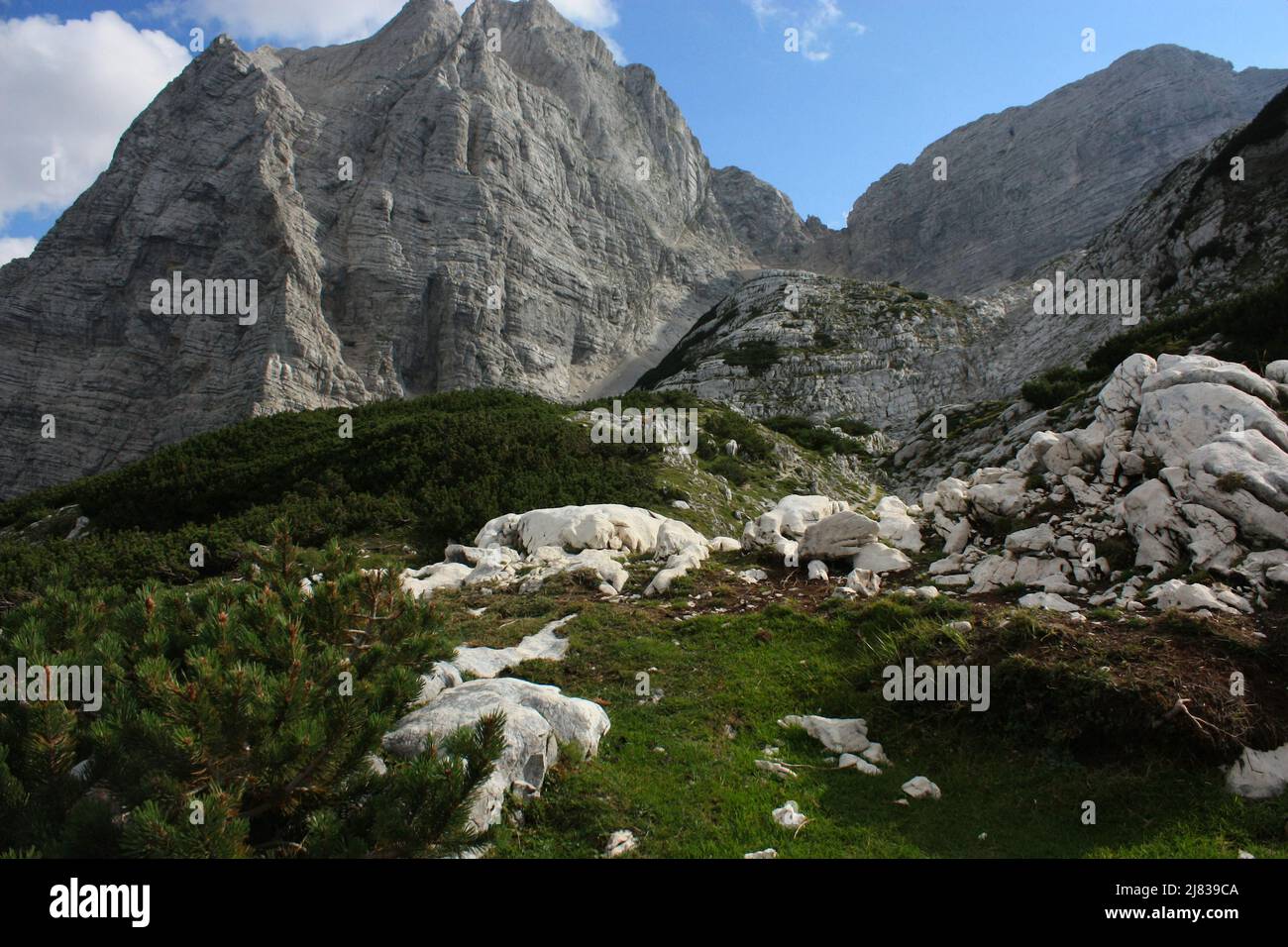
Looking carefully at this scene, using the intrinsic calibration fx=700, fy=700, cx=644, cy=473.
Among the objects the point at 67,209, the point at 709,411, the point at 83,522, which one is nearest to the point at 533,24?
the point at 67,209

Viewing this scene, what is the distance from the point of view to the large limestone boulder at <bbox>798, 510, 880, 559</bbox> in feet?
46.3

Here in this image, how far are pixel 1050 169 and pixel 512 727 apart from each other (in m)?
159

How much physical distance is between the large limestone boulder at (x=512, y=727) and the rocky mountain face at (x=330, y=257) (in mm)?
80749

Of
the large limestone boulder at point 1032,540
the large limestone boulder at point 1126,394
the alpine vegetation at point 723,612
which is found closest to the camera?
the alpine vegetation at point 723,612

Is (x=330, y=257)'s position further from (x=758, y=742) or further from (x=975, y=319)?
(x=758, y=742)

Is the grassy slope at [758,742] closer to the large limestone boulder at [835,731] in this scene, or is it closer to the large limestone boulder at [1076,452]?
the large limestone boulder at [835,731]

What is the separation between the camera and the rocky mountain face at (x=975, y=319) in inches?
1588

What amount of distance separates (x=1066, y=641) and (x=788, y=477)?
21.8 m

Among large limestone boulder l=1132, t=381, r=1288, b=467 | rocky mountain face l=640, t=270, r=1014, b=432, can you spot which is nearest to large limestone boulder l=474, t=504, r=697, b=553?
large limestone boulder l=1132, t=381, r=1288, b=467

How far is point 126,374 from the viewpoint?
8650cm

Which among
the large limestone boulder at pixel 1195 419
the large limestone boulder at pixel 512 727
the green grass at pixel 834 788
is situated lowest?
the green grass at pixel 834 788

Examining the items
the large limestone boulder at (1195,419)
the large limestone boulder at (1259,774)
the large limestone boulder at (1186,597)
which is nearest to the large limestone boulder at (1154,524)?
the large limestone boulder at (1195,419)

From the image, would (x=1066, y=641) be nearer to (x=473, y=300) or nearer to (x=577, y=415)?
(x=577, y=415)

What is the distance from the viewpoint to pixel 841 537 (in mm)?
14242
